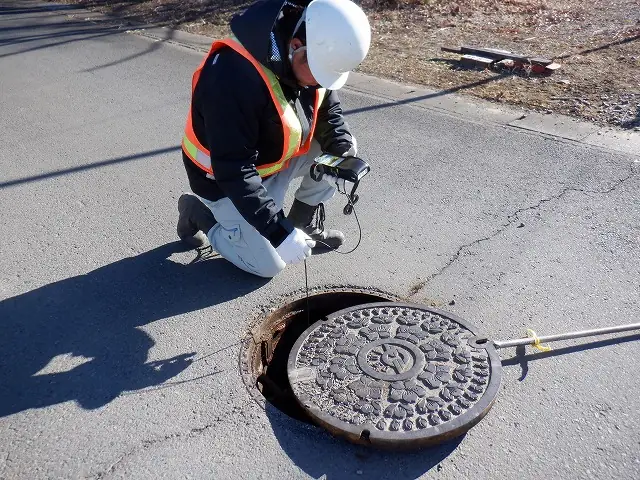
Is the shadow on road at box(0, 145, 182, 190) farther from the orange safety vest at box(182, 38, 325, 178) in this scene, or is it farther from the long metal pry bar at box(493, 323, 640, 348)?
the long metal pry bar at box(493, 323, 640, 348)

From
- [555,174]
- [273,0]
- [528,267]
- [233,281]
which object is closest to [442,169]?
[555,174]

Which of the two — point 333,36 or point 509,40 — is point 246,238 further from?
point 509,40

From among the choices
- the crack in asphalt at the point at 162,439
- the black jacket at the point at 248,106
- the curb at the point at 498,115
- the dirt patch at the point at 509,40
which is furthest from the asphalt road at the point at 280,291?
the dirt patch at the point at 509,40

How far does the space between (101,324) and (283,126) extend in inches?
47.4

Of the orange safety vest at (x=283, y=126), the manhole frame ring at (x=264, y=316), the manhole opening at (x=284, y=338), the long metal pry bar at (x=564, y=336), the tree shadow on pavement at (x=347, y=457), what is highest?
the orange safety vest at (x=283, y=126)

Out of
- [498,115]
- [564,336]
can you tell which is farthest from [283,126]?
[498,115]

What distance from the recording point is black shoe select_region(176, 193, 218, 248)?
131 inches

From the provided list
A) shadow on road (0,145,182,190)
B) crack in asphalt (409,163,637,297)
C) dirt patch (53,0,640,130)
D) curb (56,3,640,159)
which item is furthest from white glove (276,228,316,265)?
dirt patch (53,0,640,130)

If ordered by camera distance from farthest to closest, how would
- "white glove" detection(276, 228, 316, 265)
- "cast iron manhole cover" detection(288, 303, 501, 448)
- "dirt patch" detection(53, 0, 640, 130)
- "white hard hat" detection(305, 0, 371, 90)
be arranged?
"dirt patch" detection(53, 0, 640, 130), "white glove" detection(276, 228, 316, 265), "white hard hat" detection(305, 0, 371, 90), "cast iron manhole cover" detection(288, 303, 501, 448)

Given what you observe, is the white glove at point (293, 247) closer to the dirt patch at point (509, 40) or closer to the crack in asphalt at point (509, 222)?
the crack in asphalt at point (509, 222)

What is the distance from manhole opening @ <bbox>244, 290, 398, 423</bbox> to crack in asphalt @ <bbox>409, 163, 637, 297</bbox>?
0.19m

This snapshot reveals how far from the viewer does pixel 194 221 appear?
3383 millimetres

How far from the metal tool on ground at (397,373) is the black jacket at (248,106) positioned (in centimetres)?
51

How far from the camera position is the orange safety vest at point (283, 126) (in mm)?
2727
